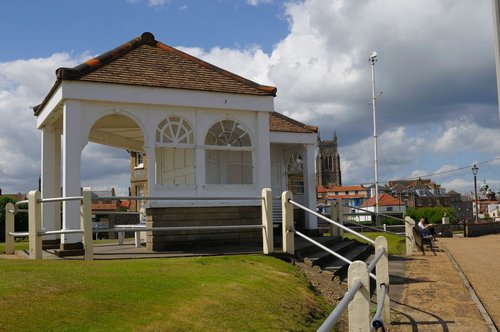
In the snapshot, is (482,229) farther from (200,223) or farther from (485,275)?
(200,223)

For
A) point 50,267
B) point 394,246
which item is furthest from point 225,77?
point 394,246

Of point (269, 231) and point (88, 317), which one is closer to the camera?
point (88, 317)

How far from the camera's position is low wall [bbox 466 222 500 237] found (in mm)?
35469

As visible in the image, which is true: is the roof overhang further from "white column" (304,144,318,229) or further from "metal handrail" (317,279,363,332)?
"metal handrail" (317,279,363,332)

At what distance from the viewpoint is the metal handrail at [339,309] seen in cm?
301

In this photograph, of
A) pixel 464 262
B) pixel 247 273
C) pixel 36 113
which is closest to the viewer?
pixel 247 273

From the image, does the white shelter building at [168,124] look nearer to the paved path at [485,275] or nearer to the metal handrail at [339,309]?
the paved path at [485,275]

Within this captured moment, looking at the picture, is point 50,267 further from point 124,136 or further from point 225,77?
point 124,136

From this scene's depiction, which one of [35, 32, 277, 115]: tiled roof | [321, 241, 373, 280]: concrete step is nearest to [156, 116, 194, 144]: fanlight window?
[35, 32, 277, 115]: tiled roof

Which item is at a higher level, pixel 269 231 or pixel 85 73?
pixel 85 73

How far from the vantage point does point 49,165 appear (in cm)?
1469

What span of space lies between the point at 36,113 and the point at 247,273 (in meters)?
9.00

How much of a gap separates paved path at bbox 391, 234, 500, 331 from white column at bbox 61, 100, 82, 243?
21.9 feet

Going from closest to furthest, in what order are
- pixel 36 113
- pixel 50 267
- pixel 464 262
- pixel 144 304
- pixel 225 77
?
pixel 144 304
pixel 50 267
pixel 225 77
pixel 36 113
pixel 464 262
